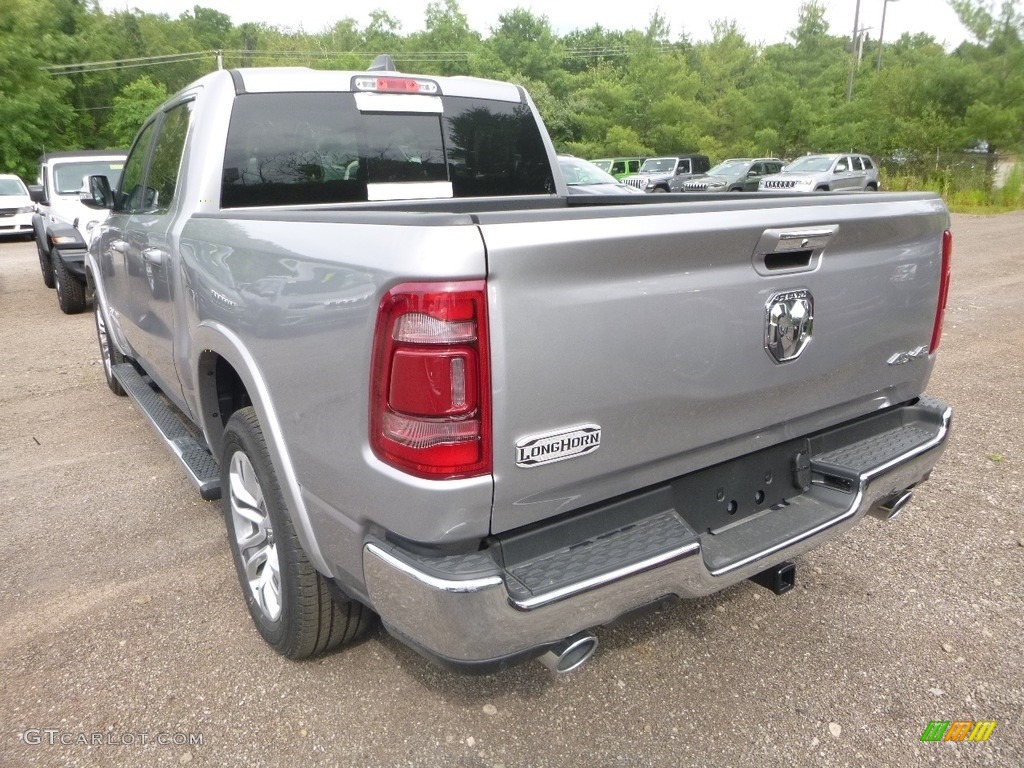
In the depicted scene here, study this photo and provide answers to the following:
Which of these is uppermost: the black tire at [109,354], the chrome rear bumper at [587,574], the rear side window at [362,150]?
the rear side window at [362,150]

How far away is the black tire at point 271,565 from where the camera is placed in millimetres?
2432

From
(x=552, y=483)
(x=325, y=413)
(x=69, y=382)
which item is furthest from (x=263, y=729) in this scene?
(x=69, y=382)

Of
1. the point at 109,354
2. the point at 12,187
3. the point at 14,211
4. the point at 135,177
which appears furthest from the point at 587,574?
the point at 12,187

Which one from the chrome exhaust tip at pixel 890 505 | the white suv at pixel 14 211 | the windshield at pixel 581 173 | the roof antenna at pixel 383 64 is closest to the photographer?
the chrome exhaust tip at pixel 890 505

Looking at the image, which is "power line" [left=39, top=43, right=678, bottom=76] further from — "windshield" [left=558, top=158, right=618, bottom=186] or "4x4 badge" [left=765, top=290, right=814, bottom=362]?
"4x4 badge" [left=765, top=290, right=814, bottom=362]

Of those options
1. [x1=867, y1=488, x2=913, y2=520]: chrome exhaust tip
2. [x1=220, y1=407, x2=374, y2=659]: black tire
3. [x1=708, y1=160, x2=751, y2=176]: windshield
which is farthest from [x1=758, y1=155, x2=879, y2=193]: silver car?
[x1=220, y1=407, x2=374, y2=659]: black tire

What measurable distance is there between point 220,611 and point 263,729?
755mm

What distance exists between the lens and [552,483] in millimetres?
1935

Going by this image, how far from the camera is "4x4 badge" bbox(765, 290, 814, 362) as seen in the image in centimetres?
225

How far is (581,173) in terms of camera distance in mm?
14117

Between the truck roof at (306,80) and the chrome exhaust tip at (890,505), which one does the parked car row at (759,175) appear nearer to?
the truck roof at (306,80)

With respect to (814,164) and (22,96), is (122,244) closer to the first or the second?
(814,164)

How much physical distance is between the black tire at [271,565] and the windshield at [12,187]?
728 inches

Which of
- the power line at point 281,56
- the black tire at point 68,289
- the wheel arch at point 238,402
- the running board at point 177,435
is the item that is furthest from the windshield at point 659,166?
the wheel arch at point 238,402
